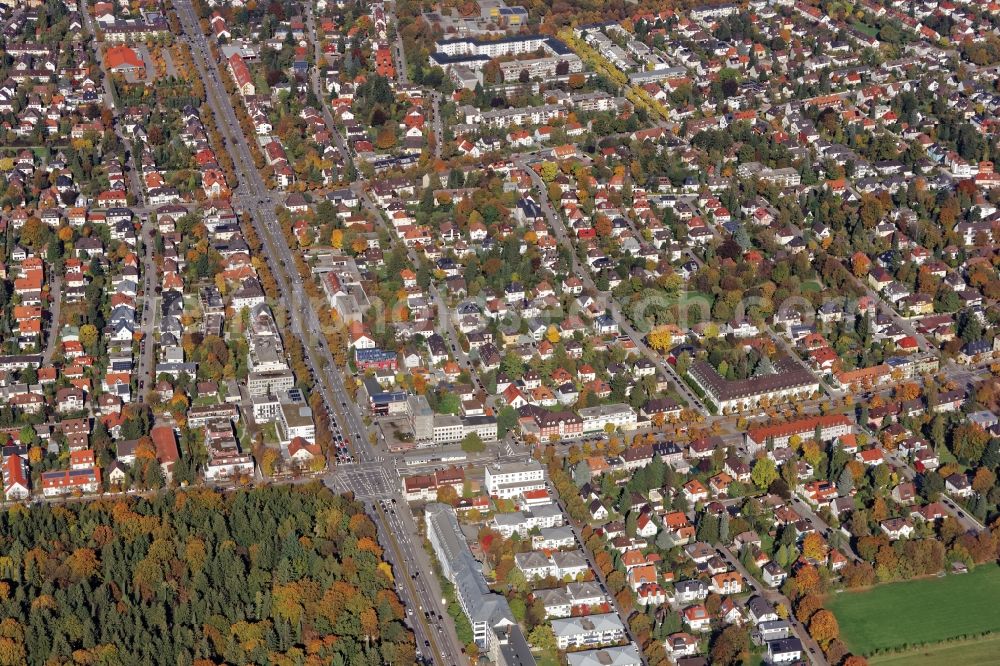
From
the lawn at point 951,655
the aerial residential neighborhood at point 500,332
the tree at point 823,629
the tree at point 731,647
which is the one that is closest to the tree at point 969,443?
the aerial residential neighborhood at point 500,332

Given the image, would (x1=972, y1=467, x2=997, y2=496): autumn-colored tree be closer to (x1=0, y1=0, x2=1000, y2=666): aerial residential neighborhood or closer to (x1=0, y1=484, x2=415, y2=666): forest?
(x1=0, y1=0, x2=1000, y2=666): aerial residential neighborhood

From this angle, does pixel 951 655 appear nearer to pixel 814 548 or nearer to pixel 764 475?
pixel 814 548

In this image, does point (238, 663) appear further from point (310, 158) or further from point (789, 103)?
point (789, 103)

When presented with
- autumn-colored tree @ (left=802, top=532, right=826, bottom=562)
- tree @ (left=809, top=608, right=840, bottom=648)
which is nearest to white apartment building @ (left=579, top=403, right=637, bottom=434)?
autumn-colored tree @ (left=802, top=532, right=826, bottom=562)

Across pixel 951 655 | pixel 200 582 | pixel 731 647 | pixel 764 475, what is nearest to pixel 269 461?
pixel 200 582

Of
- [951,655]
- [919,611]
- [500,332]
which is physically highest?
[500,332]

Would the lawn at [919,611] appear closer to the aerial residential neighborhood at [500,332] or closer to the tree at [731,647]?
the aerial residential neighborhood at [500,332]

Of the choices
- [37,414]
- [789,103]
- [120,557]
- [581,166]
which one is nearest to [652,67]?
[789,103]
